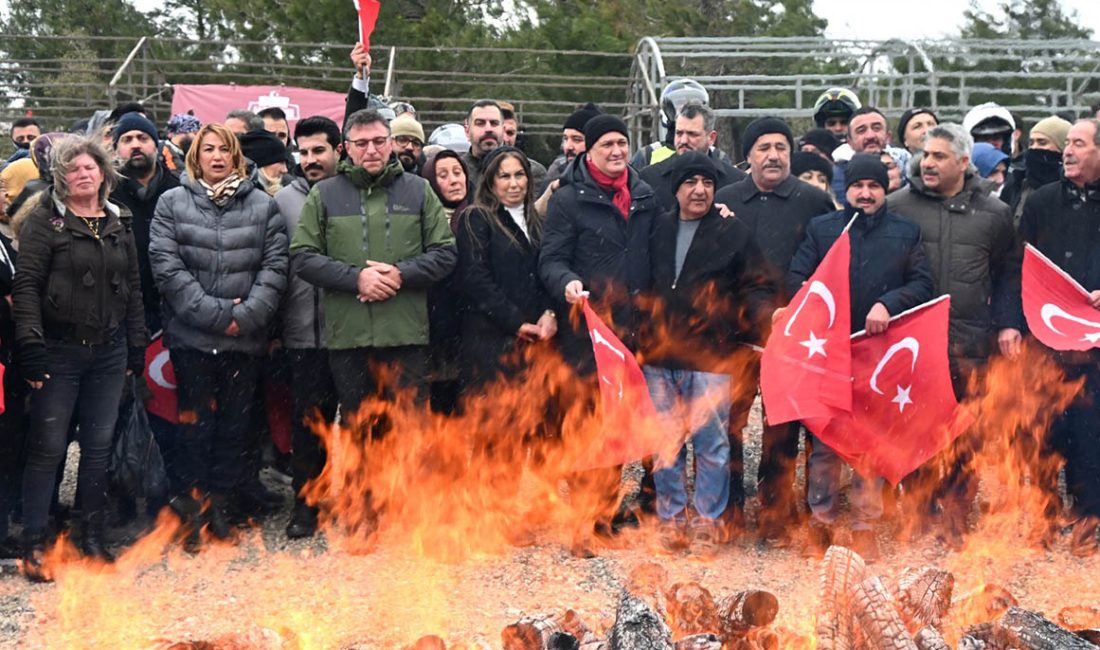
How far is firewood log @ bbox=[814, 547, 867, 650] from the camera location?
4477 millimetres

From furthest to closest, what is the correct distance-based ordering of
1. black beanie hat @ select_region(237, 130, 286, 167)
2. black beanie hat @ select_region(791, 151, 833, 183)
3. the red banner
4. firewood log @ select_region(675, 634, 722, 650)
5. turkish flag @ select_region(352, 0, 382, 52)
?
1. the red banner
2. black beanie hat @ select_region(791, 151, 833, 183)
3. black beanie hat @ select_region(237, 130, 286, 167)
4. turkish flag @ select_region(352, 0, 382, 52)
5. firewood log @ select_region(675, 634, 722, 650)

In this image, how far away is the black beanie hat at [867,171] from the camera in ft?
23.7

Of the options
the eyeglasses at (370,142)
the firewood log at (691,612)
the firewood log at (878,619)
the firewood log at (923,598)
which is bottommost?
the firewood log at (691,612)

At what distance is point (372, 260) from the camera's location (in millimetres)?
7219

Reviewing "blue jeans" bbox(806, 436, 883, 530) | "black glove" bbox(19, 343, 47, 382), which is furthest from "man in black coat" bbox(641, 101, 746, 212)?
"black glove" bbox(19, 343, 47, 382)

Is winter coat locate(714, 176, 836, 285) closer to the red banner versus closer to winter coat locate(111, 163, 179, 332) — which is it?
winter coat locate(111, 163, 179, 332)

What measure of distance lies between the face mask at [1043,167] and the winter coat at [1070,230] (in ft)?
3.65

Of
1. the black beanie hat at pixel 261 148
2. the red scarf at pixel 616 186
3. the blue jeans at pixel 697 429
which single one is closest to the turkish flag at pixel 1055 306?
the blue jeans at pixel 697 429

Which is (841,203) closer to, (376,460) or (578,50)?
(376,460)

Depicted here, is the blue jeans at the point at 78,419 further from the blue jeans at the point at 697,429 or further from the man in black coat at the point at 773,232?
the man in black coat at the point at 773,232

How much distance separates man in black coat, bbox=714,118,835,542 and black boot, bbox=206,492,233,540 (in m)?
2.90

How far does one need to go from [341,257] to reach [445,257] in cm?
57

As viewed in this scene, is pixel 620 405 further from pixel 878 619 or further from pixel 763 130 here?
pixel 878 619

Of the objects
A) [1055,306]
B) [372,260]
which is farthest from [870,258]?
[372,260]
